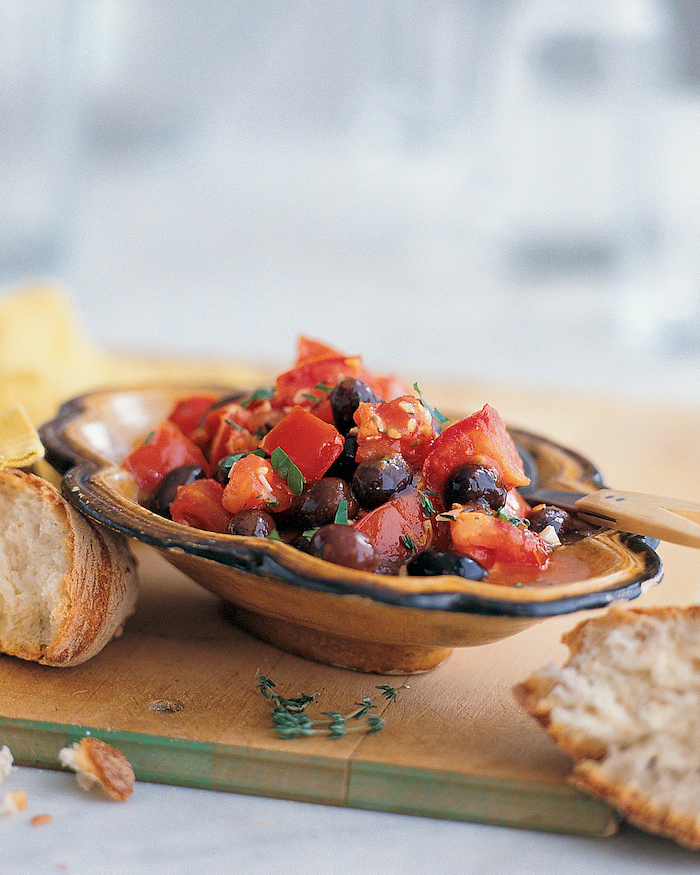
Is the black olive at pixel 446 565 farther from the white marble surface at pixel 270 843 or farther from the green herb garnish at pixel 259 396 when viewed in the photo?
the green herb garnish at pixel 259 396

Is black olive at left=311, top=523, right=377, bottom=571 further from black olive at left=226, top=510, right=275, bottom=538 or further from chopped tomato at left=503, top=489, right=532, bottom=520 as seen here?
chopped tomato at left=503, top=489, right=532, bottom=520

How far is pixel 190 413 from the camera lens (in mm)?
2594

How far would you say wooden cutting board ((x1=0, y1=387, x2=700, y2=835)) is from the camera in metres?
1.70

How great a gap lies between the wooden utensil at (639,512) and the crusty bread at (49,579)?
0.97m

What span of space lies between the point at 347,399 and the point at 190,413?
656 millimetres

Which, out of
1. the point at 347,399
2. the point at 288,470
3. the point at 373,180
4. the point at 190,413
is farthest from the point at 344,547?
the point at 373,180

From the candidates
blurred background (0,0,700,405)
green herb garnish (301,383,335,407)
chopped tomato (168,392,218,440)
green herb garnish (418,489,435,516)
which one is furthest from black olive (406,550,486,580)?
blurred background (0,0,700,405)

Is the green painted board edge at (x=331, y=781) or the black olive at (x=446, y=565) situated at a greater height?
the black olive at (x=446, y=565)

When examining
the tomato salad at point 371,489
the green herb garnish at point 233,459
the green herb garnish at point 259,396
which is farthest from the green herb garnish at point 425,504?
→ the green herb garnish at point 259,396

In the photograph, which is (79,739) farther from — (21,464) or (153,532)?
(21,464)

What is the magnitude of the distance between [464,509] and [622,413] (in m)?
2.34

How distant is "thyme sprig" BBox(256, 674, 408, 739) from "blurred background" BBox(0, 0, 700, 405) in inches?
110

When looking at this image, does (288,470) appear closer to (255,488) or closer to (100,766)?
(255,488)

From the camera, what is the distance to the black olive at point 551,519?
6.64 ft
